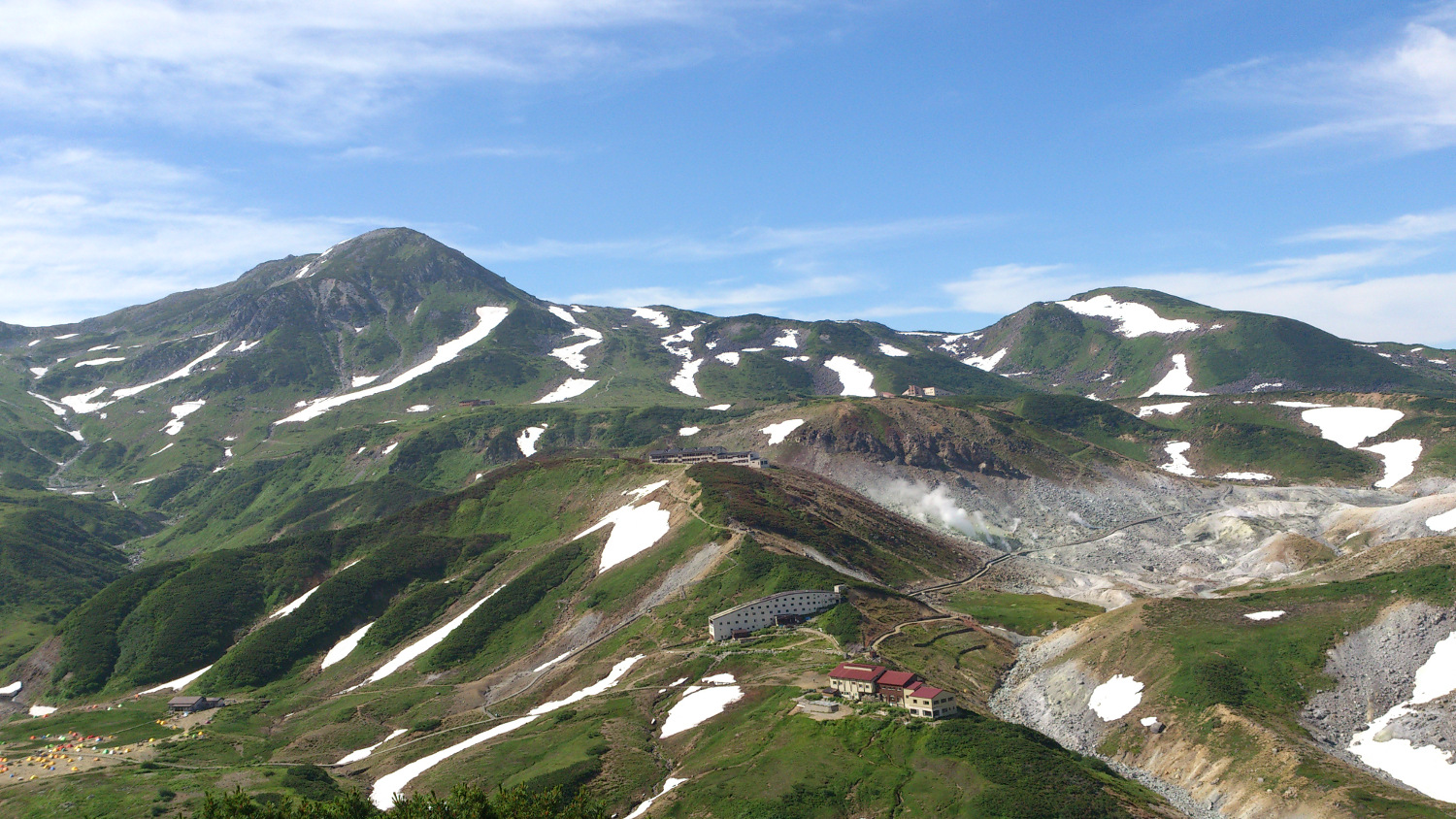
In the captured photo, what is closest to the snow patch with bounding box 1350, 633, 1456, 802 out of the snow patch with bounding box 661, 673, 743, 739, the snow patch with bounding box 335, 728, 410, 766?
the snow patch with bounding box 661, 673, 743, 739

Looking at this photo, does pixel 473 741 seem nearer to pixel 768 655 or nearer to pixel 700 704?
pixel 700 704

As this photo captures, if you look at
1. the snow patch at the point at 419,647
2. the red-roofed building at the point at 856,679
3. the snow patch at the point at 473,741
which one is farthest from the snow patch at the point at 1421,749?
the snow patch at the point at 419,647

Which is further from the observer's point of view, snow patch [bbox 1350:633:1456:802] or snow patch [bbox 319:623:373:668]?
snow patch [bbox 319:623:373:668]

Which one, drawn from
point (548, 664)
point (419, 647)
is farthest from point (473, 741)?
point (419, 647)

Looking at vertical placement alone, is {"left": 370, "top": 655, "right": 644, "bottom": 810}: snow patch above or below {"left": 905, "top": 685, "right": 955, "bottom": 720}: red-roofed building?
below

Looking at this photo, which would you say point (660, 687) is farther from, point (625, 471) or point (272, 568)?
point (272, 568)

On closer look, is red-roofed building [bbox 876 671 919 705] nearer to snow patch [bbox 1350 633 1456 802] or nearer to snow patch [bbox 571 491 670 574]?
snow patch [bbox 1350 633 1456 802]


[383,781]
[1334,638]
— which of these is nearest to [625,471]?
[383,781]
